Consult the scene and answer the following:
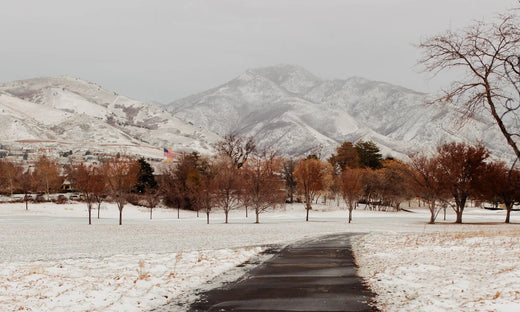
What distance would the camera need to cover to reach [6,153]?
465ft

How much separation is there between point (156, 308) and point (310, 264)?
24.5 feet

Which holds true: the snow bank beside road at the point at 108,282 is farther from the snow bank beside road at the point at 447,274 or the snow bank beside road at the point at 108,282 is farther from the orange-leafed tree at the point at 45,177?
the orange-leafed tree at the point at 45,177

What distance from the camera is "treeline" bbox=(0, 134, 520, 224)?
52.2 m

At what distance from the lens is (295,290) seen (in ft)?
35.4

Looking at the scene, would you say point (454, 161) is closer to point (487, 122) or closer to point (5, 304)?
point (487, 122)

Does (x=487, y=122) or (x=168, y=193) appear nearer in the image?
(x=487, y=122)

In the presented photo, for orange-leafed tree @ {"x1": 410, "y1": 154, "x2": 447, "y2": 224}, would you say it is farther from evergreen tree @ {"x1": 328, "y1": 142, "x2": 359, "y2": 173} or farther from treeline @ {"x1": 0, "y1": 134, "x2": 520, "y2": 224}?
evergreen tree @ {"x1": 328, "y1": 142, "x2": 359, "y2": 173}

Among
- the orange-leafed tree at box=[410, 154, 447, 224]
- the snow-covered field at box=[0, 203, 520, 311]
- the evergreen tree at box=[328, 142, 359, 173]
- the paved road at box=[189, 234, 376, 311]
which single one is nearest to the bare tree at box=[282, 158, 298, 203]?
the evergreen tree at box=[328, 142, 359, 173]

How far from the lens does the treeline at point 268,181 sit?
52.2 m

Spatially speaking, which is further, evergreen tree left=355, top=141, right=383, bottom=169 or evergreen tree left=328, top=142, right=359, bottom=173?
evergreen tree left=355, top=141, right=383, bottom=169

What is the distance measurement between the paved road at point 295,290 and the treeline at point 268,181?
14810mm

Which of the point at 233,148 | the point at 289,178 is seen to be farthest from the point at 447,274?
the point at 233,148

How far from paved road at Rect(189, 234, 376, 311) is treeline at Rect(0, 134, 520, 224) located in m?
14.8

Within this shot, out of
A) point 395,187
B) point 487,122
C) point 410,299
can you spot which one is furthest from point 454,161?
point 410,299
